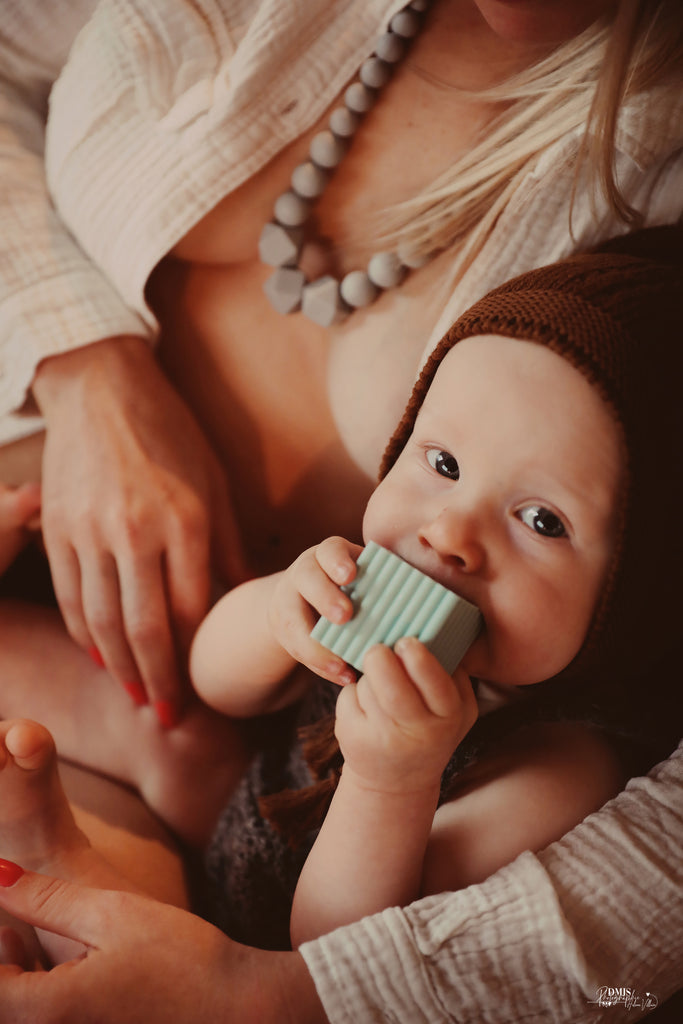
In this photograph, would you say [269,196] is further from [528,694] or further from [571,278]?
[528,694]

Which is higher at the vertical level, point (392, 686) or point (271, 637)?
point (392, 686)

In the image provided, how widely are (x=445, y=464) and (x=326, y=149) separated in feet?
1.13

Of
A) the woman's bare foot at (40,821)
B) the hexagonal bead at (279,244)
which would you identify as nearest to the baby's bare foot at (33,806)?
the woman's bare foot at (40,821)

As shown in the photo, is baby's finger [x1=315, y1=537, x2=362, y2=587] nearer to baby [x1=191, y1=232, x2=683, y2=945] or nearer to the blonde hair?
baby [x1=191, y1=232, x2=683, y2=945]

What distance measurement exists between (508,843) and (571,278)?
0.40 meters

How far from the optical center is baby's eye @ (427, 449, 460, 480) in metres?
0.50

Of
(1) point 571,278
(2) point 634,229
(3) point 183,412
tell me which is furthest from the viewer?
(3) point 183,412

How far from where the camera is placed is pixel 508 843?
0.54m

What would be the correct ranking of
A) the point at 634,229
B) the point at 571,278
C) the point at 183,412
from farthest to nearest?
the point at 183,412
the point at 634,229
the point at 571,278

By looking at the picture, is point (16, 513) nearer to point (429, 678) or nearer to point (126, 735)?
point (126, 735)

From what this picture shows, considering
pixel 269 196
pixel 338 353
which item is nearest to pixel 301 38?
pixel 269 196

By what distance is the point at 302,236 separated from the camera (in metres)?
0.70

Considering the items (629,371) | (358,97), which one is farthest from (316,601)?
(358,97)

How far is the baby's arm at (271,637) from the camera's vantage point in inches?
18.9
